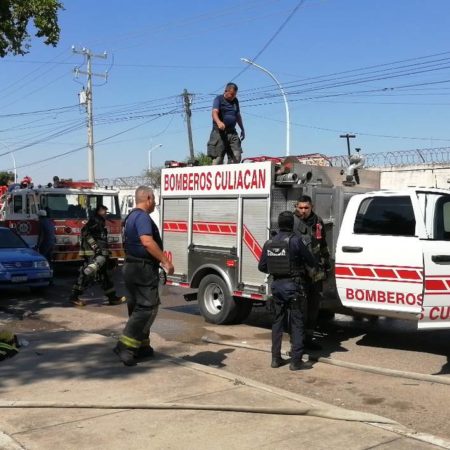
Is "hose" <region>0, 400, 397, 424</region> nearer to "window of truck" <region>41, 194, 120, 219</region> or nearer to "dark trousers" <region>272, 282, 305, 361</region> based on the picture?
"dark trousers" <region>272, 282, 305, 361</region>

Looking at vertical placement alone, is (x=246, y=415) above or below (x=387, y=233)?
below

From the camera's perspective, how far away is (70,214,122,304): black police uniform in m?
11.1

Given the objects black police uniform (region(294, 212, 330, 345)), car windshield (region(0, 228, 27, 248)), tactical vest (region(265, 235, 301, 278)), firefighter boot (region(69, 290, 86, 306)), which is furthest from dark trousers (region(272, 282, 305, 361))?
car windshield (region(0, 228, 27, 248))

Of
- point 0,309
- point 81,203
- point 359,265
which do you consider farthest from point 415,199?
point 81,203

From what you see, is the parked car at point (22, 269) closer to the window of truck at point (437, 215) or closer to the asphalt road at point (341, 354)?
the asphalt road at point (341, 354)

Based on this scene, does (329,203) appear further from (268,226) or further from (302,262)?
(302,262)

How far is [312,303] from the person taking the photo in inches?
284

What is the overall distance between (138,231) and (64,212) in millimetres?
10511

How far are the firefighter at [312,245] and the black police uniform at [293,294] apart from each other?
543 millimetres

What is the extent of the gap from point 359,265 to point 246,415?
2786 millimetres

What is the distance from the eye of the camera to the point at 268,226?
8.10 metres

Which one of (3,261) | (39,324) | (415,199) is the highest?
(415,199)

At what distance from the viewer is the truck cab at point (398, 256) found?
20.6 feet

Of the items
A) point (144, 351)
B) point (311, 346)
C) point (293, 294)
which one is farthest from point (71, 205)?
point (293, 294)
